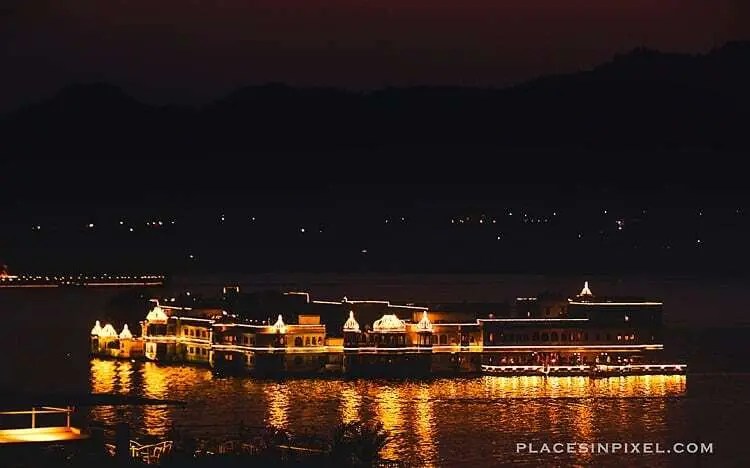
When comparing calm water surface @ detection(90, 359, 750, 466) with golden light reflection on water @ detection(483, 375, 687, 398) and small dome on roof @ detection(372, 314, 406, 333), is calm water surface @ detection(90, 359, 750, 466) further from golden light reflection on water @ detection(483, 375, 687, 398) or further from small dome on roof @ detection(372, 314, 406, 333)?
small dome on roof @ detection(372, 314, 406, 333)

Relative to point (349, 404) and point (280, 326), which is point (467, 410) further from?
point (280, 326)

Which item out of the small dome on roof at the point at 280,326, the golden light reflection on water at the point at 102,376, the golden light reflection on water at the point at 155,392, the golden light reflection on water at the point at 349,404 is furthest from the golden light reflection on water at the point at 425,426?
the golden light reflection on water at the point at 102,376

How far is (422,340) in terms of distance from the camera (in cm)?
2878

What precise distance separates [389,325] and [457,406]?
4.67 metres

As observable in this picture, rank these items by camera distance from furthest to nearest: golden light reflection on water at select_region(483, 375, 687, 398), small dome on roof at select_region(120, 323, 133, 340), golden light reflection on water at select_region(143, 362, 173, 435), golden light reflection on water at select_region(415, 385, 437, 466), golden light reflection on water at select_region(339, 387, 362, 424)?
small dome on roof at select_region(120, 323, 133, 340), golden light reflection on water at select_region(483, 375, 687, 398), golden light reflection on water at select_region(339, 387, 362, 424), golden light reflection on water at select_region(143, 362, 173, 435), golden light reflection on water at select_region(415, 385, 437, 466)

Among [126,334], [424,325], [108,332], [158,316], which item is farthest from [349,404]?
[126,334]

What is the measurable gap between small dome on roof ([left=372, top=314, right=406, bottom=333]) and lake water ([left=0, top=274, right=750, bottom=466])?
1.22 m

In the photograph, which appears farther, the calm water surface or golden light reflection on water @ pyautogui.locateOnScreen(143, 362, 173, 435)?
golden light reflection on water @ pyautogui.locateOnScreen(143, 362, 173, 435)

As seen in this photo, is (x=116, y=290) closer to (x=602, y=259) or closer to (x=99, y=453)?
(x=602, y=259)

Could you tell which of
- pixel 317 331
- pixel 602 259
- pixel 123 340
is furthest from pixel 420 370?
pixel 602 259

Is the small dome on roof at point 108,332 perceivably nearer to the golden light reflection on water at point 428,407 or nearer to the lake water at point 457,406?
the lake water at point 457,406

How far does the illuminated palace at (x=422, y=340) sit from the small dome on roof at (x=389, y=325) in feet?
0.05

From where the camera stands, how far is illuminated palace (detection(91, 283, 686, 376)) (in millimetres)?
28328

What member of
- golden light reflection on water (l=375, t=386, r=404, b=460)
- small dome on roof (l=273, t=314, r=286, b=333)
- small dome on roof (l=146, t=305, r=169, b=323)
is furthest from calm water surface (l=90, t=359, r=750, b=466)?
small dome on roof (l=146, t=305, r=169, b=323)
